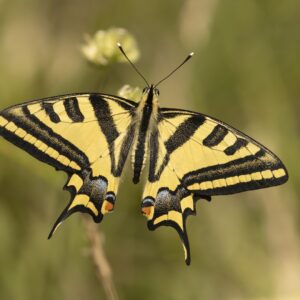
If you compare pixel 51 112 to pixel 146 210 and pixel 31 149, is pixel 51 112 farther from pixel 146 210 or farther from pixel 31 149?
pixel 146 210

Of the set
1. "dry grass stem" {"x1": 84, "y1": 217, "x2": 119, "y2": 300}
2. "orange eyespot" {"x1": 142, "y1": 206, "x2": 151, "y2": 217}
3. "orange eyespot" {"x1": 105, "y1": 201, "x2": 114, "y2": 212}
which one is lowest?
"dry grass stem" {"x1": 84, "y1": 217, "x2": 119, "y2": 300}

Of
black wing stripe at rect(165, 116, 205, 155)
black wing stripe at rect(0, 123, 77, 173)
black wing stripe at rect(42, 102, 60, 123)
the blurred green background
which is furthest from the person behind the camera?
the blurred green background

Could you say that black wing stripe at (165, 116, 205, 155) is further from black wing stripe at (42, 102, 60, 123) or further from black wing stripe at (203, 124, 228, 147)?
black wing stripe at (42, 102, 60, 123)

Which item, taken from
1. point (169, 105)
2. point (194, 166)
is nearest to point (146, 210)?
point (194, 166)

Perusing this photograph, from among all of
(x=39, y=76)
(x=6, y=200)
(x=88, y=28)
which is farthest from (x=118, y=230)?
(x=88, y=28)

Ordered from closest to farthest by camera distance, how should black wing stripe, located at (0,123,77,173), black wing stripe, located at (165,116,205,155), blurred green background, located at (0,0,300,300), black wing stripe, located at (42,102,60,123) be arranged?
black wing stripe, located at (0,123,77,173) < black wing stripe, located at (42,102,60,123) < black wing stripe, located at (165,116,205,155) < blurred green background, located at (0,0,300,300)

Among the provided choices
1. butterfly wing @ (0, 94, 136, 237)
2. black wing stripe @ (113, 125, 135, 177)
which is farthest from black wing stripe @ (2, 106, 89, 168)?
black wing stripe @ (113, 125, 135, 177)
